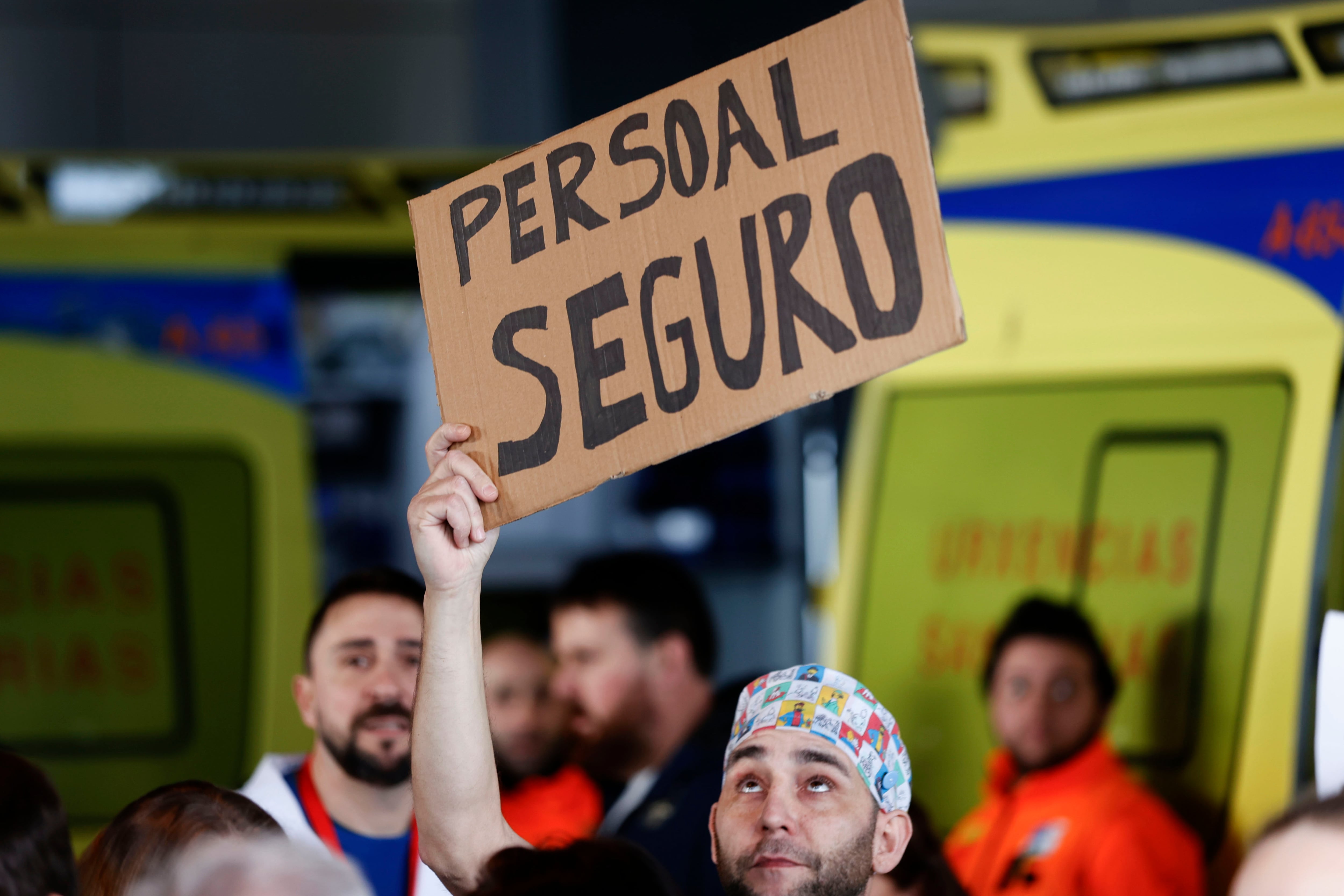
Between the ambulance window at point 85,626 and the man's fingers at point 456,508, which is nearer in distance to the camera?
the man's fingers at point 456,508

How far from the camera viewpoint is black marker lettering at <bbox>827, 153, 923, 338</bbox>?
1420mm

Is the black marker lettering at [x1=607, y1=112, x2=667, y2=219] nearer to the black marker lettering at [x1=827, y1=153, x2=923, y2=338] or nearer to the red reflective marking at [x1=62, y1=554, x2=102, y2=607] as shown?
the black marker lettering at [x1=827, y1=153, x2=923, y2=338]

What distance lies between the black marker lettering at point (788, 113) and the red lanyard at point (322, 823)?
41.8 inches

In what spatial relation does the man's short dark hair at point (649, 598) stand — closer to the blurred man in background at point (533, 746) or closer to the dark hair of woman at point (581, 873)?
the blurred man in background at point (533, 746)

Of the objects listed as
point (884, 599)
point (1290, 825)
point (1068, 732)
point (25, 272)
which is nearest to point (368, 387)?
point (25, 272)

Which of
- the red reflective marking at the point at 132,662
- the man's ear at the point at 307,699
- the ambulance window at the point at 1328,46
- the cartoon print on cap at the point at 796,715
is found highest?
the ambulance window at the point at 1328,46

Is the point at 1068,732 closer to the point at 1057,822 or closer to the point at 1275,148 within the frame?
the point at 1057,822

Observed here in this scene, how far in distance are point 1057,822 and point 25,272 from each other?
2918mm

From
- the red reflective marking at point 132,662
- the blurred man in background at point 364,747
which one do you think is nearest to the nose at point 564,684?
the blurred man in background at point 364,747

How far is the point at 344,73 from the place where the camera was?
3992 millimetres

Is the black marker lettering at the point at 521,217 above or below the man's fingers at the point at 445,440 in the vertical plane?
above

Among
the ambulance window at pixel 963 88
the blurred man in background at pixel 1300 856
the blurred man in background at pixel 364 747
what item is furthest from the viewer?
the ambulance window at pixel 963 88

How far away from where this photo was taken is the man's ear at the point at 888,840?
62.0 inches

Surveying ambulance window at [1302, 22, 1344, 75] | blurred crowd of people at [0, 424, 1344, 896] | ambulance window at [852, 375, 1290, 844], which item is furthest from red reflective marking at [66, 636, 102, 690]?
ambulance window at [1302, 22, 1344, 75]
